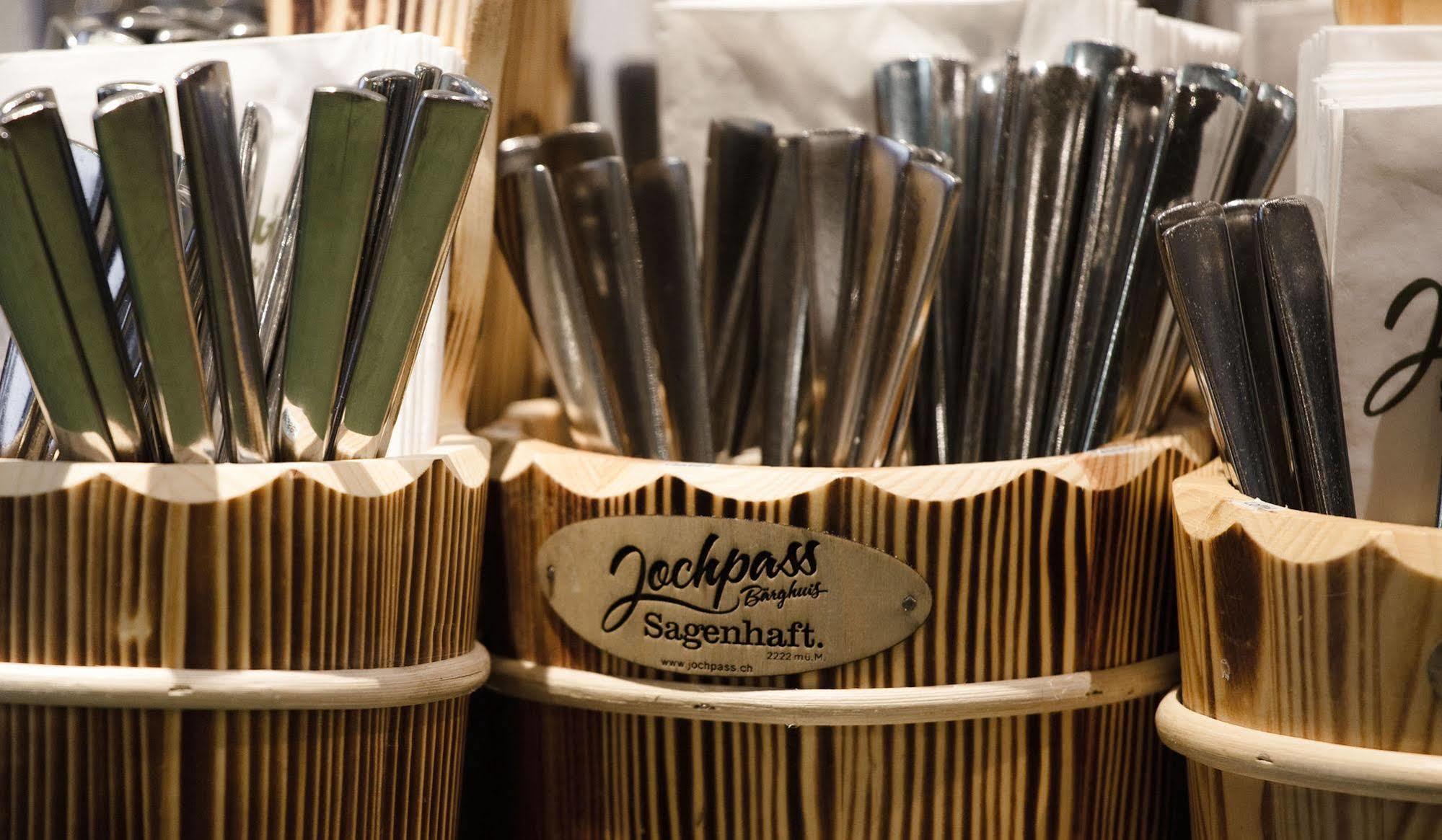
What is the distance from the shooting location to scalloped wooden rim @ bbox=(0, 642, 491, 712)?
214 millimetres

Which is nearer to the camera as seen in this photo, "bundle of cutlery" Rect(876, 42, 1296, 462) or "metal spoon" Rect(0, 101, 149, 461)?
"metal spoon" Rect(0, 101, 149, 461)

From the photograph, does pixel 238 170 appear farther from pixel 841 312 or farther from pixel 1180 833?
pixel 1180 833

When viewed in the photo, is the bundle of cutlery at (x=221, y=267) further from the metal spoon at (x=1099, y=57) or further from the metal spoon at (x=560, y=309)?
the metal spoon at (x=1099, y=57)

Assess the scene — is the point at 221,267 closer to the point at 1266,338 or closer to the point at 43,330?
the point at 43,330

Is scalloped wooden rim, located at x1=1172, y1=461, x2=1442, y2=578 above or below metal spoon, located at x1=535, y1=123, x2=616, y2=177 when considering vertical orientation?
below

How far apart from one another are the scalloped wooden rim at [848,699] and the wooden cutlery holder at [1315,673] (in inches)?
1.2

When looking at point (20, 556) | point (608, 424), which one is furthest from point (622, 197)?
point (20, 556)

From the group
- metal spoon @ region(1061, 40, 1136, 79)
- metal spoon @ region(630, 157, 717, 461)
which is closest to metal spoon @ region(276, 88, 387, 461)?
metal spoon @ region(630, 157, 717, 461)

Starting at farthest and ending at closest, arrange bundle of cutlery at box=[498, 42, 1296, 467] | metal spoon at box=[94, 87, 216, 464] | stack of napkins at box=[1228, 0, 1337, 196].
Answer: stack of napkins at box=[1228, 0, 1337, 196] < bundle of cutlery at box=[498, 42, 1296, 467] < metal spoon at box=[94, 87, 216, 464]

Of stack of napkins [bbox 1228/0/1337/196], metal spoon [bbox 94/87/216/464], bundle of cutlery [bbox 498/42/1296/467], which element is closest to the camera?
metal spoon [bbox 94/87/216/464]

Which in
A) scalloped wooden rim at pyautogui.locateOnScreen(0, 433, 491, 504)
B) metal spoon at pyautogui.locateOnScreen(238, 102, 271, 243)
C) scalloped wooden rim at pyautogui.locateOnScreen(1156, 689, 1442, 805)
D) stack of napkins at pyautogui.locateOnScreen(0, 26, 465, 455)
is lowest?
scalloped wooden rim at pyautogui.locateOnScreen(1156, 689, 1442, 805)

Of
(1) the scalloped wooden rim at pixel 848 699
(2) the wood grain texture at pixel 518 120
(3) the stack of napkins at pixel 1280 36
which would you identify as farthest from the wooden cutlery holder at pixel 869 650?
(3) the stack of napkins at pixel 1280 36

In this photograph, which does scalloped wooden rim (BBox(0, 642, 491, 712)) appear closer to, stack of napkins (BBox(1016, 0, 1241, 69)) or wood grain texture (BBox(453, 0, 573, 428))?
wood grain texture (BBox(453, 0, 573, 428))

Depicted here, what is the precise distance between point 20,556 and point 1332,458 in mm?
263
